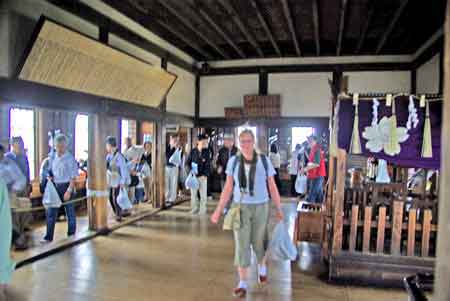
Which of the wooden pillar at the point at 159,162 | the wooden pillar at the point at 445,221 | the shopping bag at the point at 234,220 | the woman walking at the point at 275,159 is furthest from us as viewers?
the woman walking at the point at 275,159

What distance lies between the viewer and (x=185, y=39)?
715 centimetres

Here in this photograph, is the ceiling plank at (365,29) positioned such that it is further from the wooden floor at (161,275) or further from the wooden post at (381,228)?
the wooden floor at (161,275)

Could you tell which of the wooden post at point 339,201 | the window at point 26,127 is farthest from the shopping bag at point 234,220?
the window at point 26,127

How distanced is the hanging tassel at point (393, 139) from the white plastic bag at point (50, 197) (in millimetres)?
4068

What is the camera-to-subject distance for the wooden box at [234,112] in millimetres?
9000

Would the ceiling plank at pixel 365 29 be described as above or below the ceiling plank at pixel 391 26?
above

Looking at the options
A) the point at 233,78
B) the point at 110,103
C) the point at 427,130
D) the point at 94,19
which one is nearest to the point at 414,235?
the point at 427,130

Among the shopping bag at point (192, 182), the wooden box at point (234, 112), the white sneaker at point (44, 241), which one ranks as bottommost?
the white sneaker at point (44, 241)

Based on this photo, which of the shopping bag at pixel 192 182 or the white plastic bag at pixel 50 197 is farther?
the shopping bag at pixel 192 182

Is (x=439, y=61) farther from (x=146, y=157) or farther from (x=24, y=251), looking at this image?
(x=24, y=251)

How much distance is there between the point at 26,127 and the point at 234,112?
15.0 ft

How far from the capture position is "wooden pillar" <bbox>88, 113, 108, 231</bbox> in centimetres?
536

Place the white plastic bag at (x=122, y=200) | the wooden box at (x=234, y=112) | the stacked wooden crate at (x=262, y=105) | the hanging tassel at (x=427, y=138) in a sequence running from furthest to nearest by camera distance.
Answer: the wooden box at (x=234, y=112)
the stacked wooden crate at (x=262, y=105)
the white plastic bag at (x=122, y=200)
the hanging tassel at (x=427, y=138)

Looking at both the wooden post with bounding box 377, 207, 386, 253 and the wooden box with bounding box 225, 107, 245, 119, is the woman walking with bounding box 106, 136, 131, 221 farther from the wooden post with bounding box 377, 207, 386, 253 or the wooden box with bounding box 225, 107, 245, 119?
the wooden post with bounding box 377, 207, 386, 253
